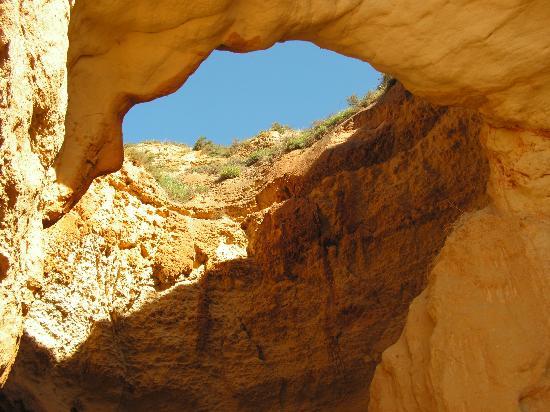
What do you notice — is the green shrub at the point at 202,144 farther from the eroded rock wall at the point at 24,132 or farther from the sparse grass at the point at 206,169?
the eroded rock wall at the point at 24,132

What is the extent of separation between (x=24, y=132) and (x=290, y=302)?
16.0 feet

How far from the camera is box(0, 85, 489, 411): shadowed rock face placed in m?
6.96

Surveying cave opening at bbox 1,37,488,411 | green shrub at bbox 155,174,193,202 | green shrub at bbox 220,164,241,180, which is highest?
green shrub at bbox 220,164,241,180

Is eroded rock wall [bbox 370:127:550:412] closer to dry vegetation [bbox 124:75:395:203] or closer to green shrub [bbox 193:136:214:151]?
dry vegetation [bbox 124:75:395:203]

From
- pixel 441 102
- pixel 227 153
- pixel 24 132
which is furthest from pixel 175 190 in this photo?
pixel 24 132

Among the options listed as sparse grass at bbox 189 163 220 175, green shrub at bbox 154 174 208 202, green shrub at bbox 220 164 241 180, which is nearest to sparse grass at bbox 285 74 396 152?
green shrub at bbox 220 164 241 180

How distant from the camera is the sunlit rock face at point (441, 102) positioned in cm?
438

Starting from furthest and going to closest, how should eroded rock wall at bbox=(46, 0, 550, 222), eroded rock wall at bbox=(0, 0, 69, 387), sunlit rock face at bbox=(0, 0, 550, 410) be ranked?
eroded rock wall at bbox=(46, 0, 550, 222), sunlit rock face at bbox=(0, 0, 550, 410), eroded rock wall at bbox=(0, 0, 69, 387)

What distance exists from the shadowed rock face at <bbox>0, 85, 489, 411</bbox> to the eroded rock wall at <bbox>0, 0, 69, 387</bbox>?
345 cm

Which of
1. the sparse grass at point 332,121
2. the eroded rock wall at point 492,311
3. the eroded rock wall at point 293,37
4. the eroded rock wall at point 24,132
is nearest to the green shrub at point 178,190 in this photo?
the sparse grass at point 332,121

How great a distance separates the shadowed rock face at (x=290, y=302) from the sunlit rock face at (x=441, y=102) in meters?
2.00

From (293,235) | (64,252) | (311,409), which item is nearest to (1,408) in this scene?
(64,252)

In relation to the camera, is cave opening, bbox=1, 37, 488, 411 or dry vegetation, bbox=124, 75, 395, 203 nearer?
cave opening, bbox=1, 37, 488, 411

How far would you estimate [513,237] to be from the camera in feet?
15.3
